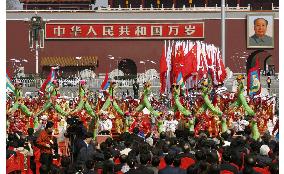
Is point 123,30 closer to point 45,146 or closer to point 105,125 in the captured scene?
point 105,125

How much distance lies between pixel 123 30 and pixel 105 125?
1071 inches

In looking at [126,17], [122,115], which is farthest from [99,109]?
[126,17]

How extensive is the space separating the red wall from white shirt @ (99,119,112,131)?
27117mm

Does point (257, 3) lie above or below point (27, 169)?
above

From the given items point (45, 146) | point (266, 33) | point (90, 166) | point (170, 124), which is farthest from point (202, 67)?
point (266, 33)

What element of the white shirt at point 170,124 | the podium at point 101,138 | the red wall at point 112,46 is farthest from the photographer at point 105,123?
the red wall at point 112,46

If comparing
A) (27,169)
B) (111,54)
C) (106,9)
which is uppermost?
(106,9)

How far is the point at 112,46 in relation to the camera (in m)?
43.7

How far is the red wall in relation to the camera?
43469 mm

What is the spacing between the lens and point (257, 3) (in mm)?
47938

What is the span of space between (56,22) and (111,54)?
4.13 metres

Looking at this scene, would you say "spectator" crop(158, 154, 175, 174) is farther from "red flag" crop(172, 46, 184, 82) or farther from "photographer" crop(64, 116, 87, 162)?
"red flag" crop(172, 46, 184, 82)

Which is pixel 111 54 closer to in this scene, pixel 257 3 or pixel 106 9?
pixel 106 9

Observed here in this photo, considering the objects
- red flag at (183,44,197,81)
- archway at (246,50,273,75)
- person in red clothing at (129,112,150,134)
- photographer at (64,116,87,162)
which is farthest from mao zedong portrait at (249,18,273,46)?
photographer at (64,116,87,162)
